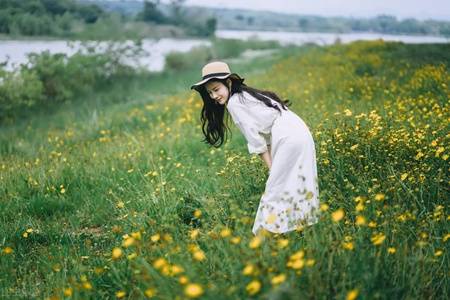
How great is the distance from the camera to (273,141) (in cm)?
306

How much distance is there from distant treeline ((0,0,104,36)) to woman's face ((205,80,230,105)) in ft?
52.0

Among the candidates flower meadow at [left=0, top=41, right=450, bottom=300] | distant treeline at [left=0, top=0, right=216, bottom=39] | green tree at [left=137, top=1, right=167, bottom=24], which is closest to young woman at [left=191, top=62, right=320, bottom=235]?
flower meadow at [left=0, top=41, right=450, bottom=300]

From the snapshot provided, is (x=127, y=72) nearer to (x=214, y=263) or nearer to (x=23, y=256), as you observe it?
(x=23, y=256)

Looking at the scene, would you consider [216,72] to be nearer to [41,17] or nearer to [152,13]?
[41,17]

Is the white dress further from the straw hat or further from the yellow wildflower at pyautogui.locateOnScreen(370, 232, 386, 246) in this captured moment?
the yellow wildflower at pyautogui.locateOnScreen(370, 232, 386, 246)

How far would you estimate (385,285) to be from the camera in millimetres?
2117

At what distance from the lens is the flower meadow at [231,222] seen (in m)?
2.06

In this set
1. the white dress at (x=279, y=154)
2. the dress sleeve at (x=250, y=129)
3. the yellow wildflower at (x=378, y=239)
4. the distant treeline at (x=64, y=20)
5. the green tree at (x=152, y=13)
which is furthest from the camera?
the green tree at (x=152, y=13)

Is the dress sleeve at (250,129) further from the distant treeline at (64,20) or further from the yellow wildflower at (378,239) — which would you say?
the distant treeline at (64,20)

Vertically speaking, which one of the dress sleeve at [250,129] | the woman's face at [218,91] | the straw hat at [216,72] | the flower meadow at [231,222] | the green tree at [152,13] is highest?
the green tree at [152,13]

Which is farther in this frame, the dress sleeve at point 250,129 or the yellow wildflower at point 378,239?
the dress sleeve at point 250,129

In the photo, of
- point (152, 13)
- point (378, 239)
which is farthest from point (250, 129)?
point (152, 13)

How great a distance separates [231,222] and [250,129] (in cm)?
65

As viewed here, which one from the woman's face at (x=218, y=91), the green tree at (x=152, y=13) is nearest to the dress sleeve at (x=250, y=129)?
the woman's face at (x=218, y=91)
